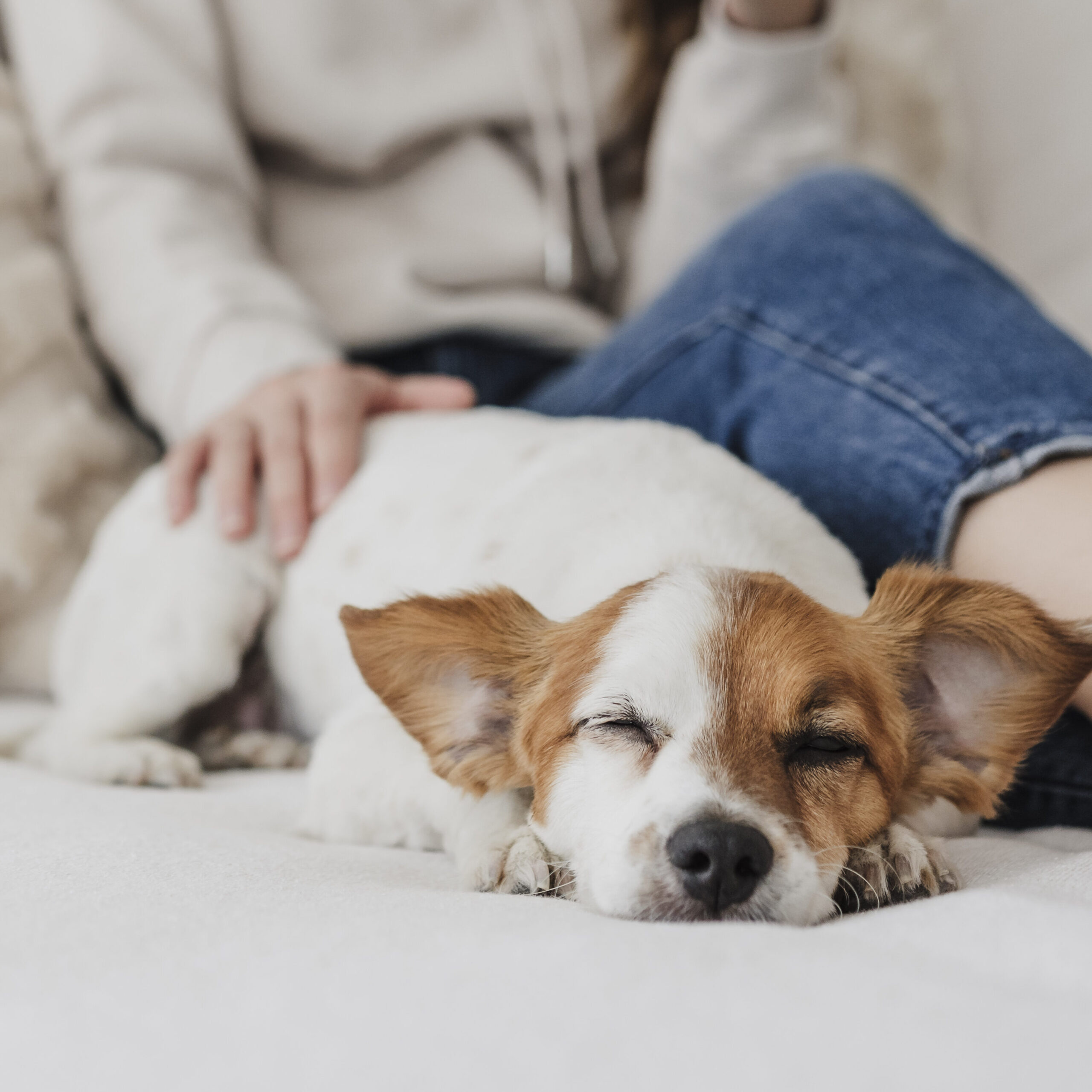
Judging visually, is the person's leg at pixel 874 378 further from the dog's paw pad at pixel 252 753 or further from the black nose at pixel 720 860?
the dog's paw pad at pixel 252 753

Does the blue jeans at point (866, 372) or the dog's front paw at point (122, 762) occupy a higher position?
the blue jeans at point (866, 372)

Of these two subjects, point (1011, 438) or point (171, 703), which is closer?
point (1011, 438)

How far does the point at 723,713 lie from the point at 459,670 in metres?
0.41

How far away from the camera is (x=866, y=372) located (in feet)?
5.61

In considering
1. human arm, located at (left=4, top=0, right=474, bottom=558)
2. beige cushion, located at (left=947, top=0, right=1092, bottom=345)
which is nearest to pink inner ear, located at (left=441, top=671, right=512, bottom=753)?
human arm, located at (left=4, top=0, right=474, bottom=558)

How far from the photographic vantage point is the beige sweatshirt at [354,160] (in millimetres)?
2551

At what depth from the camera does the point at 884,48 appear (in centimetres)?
318

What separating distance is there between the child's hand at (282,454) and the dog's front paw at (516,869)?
104 centimetres

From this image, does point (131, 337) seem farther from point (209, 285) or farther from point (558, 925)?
point (558, 925)

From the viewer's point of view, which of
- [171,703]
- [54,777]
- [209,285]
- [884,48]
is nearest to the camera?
[54,777]

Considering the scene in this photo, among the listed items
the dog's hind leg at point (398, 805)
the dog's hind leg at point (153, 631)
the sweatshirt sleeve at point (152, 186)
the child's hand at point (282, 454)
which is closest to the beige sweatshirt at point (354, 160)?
the sweatshirt sleeve at point (152, 186)

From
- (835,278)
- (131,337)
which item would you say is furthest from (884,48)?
(131,337)

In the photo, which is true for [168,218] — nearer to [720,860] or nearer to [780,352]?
[780,352]

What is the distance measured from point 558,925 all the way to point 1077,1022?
0.43m
